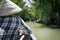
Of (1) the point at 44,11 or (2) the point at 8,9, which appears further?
(1) the point at 44,11

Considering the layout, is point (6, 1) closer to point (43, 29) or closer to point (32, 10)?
point (32, 10)

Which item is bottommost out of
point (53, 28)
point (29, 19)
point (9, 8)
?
point (53, 28)

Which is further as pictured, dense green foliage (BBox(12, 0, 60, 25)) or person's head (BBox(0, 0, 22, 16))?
dense green foliage (BBox(12, 0, 60, 25))

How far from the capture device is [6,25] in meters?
1.40

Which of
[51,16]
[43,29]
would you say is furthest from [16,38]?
[43,29]

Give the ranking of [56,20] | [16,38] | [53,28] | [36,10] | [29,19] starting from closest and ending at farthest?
1. [16,38]
2. [36,10]
3. [29,19]
4. [56,20]
5. [53,28]

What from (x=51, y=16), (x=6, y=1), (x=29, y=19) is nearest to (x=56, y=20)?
(x=51, y=16)

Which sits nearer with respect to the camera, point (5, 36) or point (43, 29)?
point (5, 36)

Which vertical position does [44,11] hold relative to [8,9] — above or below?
below

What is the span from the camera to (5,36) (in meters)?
1.37

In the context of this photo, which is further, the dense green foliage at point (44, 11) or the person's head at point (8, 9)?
the dense green foliage at point (44, 11)

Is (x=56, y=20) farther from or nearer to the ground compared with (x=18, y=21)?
nearer to the ground

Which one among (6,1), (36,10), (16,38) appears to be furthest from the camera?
(36,10)

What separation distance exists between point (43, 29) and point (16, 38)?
25.5 feet
